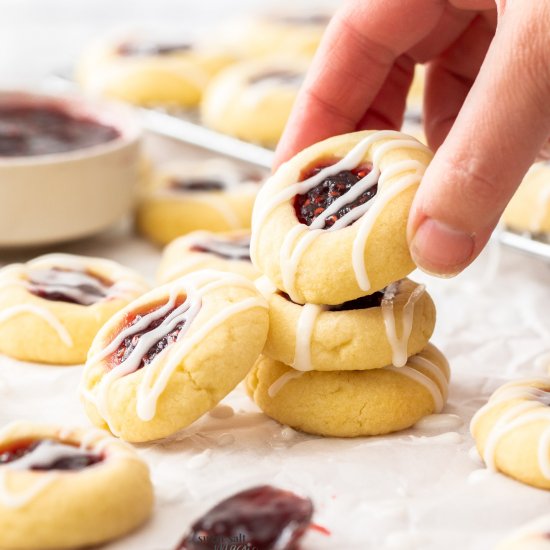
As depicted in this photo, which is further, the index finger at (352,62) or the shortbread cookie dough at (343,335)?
the index finger at (352,62)

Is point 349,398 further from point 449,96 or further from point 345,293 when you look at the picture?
point 449,96

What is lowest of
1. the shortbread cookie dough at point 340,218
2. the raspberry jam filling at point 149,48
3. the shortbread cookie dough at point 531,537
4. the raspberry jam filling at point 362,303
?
the shortbread cookie dough at point 531,537

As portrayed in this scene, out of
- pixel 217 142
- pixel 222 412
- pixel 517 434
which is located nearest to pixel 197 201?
pixel 217 142

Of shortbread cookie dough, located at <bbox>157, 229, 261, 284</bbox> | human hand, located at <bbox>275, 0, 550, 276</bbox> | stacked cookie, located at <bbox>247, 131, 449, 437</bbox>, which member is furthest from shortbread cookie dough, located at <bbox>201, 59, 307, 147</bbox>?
stacked cookie, located at <bbox>247, 131, 449, 437</bbox>

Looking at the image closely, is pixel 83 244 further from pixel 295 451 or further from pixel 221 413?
pixel 295 451

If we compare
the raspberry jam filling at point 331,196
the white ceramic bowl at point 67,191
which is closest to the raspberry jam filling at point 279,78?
the white ceramic bowl at point 67,191

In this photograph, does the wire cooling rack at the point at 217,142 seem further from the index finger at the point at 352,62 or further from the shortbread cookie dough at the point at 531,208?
the index finger at the point at 352,62
